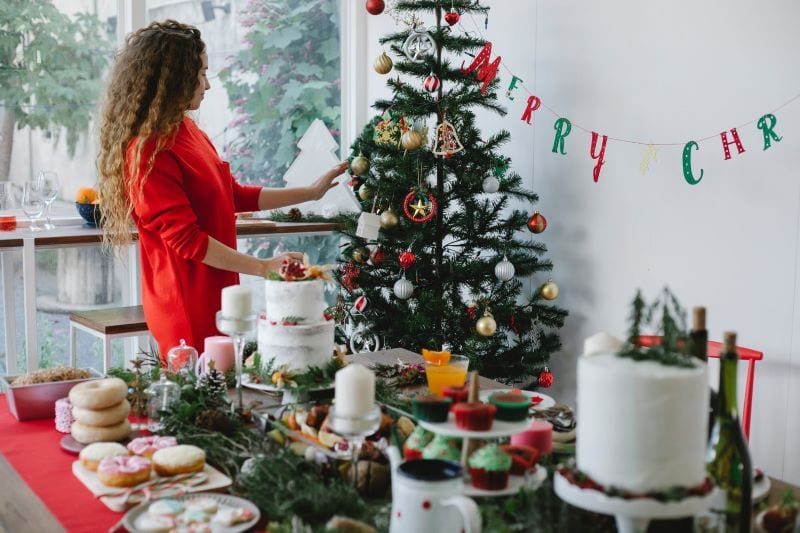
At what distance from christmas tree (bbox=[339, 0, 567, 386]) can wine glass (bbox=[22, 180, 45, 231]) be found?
1226 millimetres

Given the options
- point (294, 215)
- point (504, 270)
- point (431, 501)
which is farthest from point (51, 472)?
point (294, 215)

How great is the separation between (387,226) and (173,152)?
44.8 inches

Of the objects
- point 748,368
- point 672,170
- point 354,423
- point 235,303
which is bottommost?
point 748,368

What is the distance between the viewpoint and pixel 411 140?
11.1 feet

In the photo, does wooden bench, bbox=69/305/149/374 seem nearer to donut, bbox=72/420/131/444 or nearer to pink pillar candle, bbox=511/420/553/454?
donut, bbox=72/420/131/444

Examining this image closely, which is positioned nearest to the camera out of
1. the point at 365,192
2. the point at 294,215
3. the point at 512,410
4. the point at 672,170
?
the point at 512,410

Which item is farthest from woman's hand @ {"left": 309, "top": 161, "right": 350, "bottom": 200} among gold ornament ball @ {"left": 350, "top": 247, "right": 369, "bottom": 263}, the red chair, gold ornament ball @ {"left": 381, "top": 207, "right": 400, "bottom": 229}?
the red chair

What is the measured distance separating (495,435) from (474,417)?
38 mm

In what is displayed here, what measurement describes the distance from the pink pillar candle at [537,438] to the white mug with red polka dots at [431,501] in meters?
0.34

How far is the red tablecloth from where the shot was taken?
1.43 m

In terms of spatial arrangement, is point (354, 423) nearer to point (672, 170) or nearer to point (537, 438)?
point (537, 438)

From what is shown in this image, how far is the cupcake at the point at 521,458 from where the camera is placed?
1339 mm

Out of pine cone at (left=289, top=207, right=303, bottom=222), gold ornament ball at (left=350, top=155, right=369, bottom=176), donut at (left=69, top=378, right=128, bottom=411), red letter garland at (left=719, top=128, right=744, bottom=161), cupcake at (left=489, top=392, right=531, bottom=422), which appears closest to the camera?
cupcake at (left=489, top=392, right=531, bottom=422)

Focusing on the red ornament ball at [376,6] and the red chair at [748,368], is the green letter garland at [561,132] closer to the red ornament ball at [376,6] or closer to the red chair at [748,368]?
the red ornament ball at [376,6]
